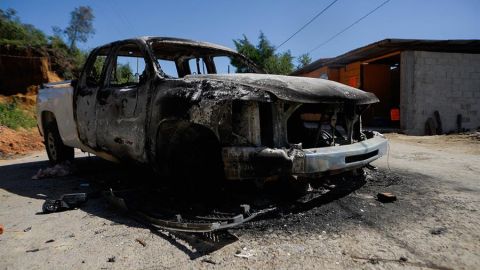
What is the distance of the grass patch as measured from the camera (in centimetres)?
1348

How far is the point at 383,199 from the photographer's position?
3.46 metres

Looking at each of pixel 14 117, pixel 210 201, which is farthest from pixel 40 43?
pixel 210 201

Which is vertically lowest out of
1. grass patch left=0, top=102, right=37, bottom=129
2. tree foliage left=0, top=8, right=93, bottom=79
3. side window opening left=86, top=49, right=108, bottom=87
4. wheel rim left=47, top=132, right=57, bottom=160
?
wheel rim left=47, top=132, right=57, bottom=160

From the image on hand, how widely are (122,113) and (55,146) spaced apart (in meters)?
2.71

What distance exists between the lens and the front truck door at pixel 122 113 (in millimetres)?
3521

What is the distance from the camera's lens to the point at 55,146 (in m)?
5.77

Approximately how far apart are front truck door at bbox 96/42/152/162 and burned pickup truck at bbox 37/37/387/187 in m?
0.01

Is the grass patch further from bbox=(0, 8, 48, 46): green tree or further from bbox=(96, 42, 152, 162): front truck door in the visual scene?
bbox=(96, 42, 152, 162): front truck door

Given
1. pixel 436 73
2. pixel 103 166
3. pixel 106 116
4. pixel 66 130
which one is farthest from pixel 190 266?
pixel 436 73

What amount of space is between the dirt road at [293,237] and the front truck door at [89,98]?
2.96 ft

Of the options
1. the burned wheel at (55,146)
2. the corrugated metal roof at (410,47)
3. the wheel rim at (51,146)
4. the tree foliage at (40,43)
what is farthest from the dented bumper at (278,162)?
the tree foliage at (40,43)

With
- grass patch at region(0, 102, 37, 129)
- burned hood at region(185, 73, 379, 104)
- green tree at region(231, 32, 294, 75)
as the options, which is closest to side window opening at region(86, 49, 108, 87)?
burned hood at region(185, 73, 379, 104)

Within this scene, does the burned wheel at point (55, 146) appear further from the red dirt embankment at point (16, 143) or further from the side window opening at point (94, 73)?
the red dirt embankment at point (16, 143)

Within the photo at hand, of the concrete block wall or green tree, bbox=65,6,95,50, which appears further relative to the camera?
green tree, bbox=65,6,95,50
